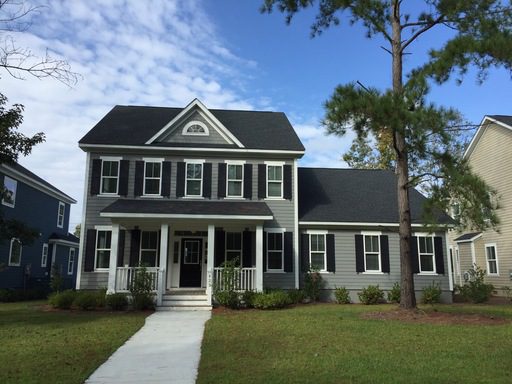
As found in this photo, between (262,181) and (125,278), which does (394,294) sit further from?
(125,278)

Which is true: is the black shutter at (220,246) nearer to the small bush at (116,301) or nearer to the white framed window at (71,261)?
the small bush at (116,301)

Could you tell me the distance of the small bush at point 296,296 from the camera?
16.3 m

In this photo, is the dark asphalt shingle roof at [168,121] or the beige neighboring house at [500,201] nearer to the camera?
the dark asphalt shingle roof at [168,121]

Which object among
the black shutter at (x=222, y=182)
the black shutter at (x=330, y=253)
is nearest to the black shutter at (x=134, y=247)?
the black shutter at (x=222, y=182)

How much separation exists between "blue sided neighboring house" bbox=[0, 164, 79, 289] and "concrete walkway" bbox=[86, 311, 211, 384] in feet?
36.8

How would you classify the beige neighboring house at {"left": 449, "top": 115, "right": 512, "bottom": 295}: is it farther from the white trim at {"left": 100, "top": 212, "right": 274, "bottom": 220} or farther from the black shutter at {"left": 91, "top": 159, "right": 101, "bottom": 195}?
the black shutter at {"left": 91, "top": 159, "right": 101, "bottom": 195}

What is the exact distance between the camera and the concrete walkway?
6.51 metres

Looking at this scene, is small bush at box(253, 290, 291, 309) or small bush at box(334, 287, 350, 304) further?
small bush at box(334, 287, 350, 304)

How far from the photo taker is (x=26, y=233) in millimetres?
13188

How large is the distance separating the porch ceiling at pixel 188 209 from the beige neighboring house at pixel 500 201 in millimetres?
10199

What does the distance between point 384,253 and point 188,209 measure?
8052mm

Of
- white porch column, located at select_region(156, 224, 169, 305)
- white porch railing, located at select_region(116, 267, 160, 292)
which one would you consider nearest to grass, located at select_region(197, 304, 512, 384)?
white porch column, located at select_region(156, 224, 169, 305)

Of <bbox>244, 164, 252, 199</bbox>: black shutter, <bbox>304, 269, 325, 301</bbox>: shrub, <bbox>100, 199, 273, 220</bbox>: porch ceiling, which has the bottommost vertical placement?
<bbox>304, 269, 325, 301</bbox>: shrub

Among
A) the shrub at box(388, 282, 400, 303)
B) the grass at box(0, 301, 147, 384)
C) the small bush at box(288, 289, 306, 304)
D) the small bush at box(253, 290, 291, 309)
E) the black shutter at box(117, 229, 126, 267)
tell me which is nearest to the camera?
the grass at box(0, 301, 147, 384)
